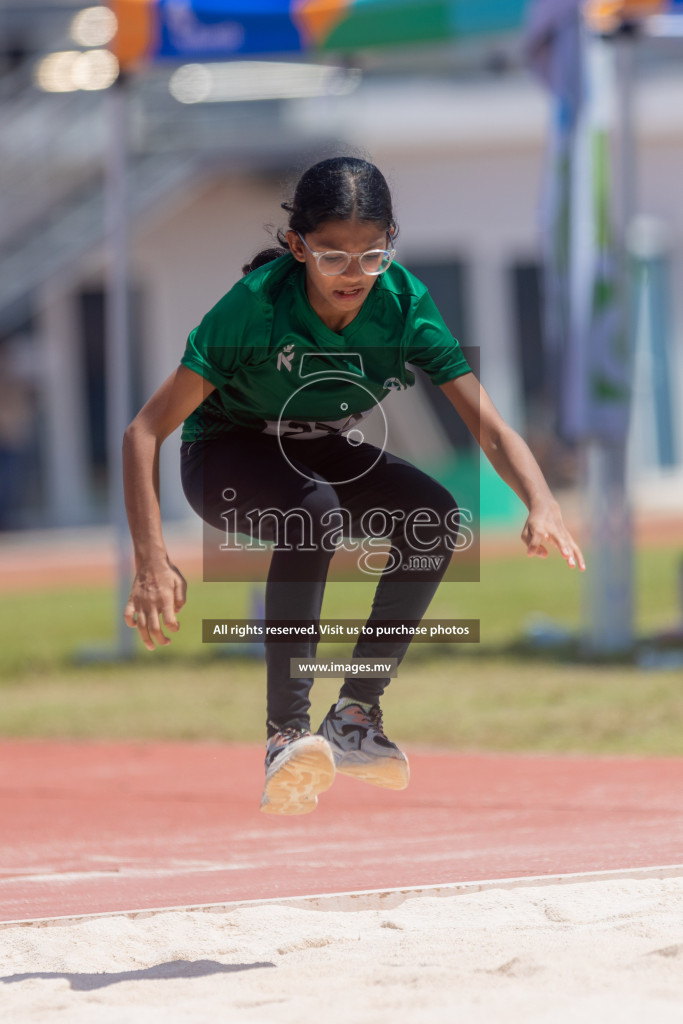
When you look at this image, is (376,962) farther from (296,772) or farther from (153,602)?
(153,602)

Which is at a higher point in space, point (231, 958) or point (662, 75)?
point (662, 75)

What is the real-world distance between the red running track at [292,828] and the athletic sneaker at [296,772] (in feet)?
2.29

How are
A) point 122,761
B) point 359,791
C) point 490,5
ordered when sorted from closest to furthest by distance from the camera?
1. point 359,791
2. point 122,761
3. point 490,5

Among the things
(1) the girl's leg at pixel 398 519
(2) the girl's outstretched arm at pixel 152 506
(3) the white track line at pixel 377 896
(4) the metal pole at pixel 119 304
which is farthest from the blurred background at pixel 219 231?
(2) the girl's outstretched arm at pixel 152 506

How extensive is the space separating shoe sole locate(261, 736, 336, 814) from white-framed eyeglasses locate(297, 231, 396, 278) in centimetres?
133

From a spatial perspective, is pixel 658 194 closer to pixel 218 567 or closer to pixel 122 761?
pixel 218 567

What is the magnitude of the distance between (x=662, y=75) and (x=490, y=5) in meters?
11.9

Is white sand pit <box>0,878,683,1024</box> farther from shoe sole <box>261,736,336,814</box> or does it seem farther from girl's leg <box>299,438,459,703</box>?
girl's leg <box>299,438,459,703</box>

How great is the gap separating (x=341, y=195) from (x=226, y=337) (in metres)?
0.52

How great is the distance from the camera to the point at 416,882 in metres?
4.73

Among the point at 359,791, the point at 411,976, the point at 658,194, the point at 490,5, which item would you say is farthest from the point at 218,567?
the point at 658,194

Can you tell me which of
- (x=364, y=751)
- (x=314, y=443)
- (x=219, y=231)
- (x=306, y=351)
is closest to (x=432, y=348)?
(x=306, y=351)

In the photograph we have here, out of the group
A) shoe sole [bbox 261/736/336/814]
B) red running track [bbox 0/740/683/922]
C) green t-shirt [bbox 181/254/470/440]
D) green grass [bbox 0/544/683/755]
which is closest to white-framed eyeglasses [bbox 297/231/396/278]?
green t-shirt [bbox 181/254/470/440]

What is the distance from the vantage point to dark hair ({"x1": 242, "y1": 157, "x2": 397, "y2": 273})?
12.9ft
